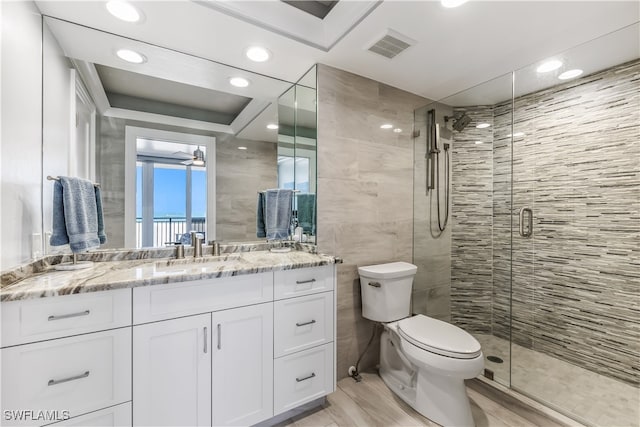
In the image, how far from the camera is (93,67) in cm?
162

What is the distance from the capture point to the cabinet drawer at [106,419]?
1.07 metres

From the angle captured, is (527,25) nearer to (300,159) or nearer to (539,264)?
(300,159)

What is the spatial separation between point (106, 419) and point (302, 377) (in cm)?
92

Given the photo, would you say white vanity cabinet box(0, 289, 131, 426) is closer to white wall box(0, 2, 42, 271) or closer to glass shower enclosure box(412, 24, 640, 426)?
white wall box(0, 2, 42, 271)

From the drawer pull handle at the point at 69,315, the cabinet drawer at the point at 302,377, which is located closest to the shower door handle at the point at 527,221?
the cabinet drawer at the point at 302,377

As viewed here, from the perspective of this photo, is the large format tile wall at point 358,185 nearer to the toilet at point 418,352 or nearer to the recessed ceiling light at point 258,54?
the toilet at point 418,352

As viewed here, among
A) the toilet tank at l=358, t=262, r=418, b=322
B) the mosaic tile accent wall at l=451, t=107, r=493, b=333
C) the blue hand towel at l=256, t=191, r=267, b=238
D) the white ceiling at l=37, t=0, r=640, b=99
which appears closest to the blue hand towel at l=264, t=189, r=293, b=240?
the blue hand towel at l=256, t=191, r=267, b=238

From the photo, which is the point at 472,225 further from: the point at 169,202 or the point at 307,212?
the point at 169,202

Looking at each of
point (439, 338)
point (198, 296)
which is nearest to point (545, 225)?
point (439, 338)

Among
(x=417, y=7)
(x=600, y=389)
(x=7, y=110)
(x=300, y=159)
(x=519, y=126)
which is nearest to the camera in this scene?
(x=7, y=110)

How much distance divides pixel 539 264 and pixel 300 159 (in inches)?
86.1

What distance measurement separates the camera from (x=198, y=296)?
4.28ft

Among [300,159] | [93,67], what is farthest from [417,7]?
[93,67]

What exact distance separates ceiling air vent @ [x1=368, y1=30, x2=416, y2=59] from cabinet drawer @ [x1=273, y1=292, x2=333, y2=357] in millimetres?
1605
